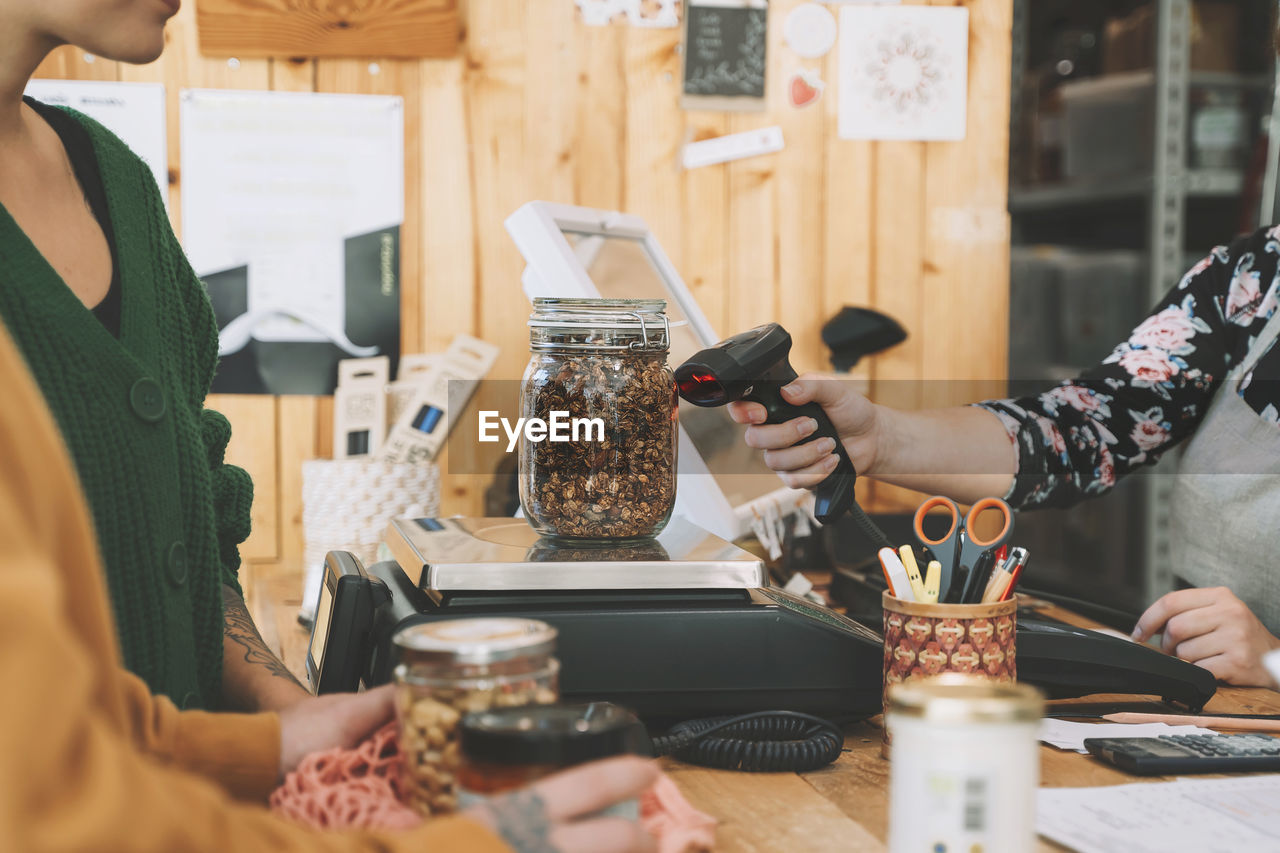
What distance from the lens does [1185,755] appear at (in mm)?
840

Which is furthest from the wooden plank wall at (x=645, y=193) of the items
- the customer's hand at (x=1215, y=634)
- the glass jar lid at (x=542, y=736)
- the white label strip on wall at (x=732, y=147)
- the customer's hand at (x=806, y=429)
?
the glass jar lid at (x=542, y=736)

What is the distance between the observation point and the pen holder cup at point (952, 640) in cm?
84

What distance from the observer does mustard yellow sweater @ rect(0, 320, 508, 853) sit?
1.15ft

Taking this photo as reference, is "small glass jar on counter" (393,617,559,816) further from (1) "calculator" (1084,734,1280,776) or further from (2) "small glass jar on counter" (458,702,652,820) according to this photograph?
(1) "calculator" (1084,734,1280,776)

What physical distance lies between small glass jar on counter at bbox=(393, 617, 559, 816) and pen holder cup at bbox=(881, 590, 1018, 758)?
350 mm

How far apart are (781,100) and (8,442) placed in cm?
169

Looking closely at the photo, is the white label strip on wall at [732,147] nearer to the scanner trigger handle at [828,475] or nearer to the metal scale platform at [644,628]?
the scanner trigger handle at [828,475]

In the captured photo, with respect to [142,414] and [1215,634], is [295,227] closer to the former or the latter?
[142,414]

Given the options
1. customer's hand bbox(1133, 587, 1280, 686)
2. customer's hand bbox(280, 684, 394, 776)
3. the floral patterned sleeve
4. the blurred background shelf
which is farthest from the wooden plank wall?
customer's hand bbox(280, 684, 394, 776)

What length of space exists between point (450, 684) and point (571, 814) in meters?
0.10

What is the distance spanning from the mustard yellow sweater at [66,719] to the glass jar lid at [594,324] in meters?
0.54

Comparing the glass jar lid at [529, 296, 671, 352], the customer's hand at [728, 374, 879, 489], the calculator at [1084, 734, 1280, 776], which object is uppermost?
the glass jar lid at [529, 296, 671, 352]

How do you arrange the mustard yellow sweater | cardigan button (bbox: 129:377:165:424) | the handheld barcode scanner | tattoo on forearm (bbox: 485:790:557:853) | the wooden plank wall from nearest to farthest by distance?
the mustard yellow sweater < tattoo on forearm (bbox: 485:790:557:853) < cardigan button (bbox: 129:377:165:424) < the handheld barcode scanner < the wooden plank wall

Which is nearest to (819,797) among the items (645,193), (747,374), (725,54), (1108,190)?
(747,374)
